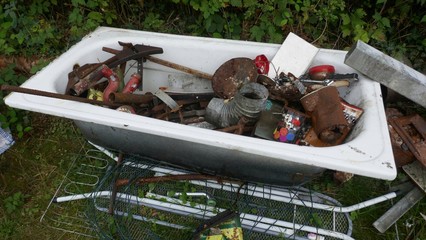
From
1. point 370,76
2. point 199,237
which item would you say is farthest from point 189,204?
point 370,76

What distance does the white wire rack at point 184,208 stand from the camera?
1663 millimetres

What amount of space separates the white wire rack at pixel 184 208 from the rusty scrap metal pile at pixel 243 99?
347 millimetres

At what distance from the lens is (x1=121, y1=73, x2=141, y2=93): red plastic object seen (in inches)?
71.1

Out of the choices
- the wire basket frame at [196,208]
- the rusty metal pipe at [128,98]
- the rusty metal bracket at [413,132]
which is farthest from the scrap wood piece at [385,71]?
the rusty metal pipe at [128,98]

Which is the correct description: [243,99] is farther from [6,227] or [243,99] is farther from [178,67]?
[6,227]

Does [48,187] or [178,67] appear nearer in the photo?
[178,67]

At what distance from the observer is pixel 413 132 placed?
1.72 meters

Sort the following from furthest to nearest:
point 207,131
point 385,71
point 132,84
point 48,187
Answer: point 48,187 → point 132,84 → point 385,71 → point 207,131

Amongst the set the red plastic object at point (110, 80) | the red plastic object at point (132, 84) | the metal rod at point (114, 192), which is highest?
the red plastic object at point (110, 80)

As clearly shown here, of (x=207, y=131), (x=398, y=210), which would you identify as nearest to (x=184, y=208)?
(x=207, y=131)

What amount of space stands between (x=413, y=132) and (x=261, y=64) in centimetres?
85

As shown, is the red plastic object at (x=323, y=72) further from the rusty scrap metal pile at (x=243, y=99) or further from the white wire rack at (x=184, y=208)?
the white wire rack at (x=184, y=208)

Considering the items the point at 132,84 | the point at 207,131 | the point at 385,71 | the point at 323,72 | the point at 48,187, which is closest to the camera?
the point at 207,131

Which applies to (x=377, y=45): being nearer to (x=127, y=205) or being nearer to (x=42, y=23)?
(x=127, y=205)
